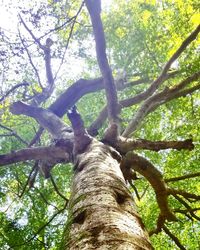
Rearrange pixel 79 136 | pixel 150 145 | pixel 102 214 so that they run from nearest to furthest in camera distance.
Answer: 1. pixel 102 214
2. pixel 79 136
3. pixel 150 145

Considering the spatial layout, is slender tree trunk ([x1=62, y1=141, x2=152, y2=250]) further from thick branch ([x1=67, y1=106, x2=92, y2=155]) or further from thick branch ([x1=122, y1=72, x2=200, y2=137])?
thick branch ([x1=122, y1=72, x2=200, y2=137])

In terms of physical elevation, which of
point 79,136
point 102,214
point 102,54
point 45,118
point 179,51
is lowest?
point 102,214

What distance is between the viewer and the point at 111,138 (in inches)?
195

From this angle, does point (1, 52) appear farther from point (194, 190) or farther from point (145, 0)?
point (145, 0)

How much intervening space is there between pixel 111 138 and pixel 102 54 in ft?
5.31

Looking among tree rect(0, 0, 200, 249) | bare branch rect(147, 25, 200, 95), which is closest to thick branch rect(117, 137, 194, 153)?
tree rect(0, 0, 200, 249)

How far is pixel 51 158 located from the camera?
539 cm

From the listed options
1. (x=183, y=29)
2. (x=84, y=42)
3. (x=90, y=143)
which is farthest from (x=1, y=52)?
(x=84, y=42)

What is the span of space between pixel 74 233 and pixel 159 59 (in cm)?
907

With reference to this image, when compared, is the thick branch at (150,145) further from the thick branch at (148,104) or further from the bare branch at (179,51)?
the bare branch at (179,51)

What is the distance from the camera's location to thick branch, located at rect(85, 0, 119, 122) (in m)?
5.30

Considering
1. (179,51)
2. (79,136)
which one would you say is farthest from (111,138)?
(179,51)

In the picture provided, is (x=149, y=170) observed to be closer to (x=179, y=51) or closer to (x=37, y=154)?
(x=37, y=154)

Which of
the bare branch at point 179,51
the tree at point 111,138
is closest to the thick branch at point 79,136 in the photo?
the tree at point 111,138
